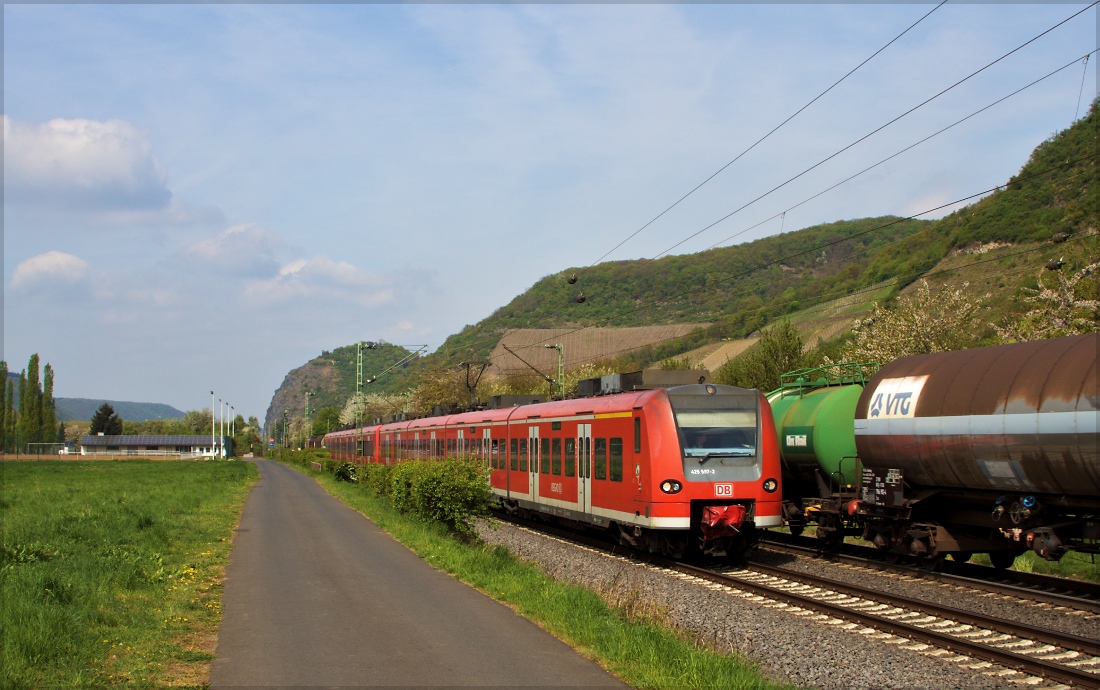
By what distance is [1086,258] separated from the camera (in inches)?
→ 1731

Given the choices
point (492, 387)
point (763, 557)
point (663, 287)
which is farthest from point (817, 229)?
point (763, 557)

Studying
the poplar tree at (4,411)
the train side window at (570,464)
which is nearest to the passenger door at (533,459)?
the train side window at (570,464)

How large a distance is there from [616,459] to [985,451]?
697cm

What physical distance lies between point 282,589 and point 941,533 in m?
9.80

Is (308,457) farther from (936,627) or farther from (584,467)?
(936,627)

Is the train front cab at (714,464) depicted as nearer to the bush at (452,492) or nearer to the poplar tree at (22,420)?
the bush at (452,492)

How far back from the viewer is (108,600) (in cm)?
1111

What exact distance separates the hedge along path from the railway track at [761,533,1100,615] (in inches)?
224

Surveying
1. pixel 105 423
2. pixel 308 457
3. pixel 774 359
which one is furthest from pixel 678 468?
pixel 105 423

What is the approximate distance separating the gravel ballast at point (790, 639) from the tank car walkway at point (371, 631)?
1.85m

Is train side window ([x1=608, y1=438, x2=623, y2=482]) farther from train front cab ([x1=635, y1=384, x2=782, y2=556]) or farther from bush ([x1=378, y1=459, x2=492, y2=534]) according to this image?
bush ([x1=378, y1=459, x2=492, y2=534])

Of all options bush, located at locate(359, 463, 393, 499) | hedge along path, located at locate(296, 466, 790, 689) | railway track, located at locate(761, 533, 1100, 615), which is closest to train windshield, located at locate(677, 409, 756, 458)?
railway track, located at locate(761, 533, 1100, 615)

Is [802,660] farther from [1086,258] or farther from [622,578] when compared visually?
[1086,258]

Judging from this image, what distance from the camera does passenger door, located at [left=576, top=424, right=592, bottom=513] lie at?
1908 centimetres
